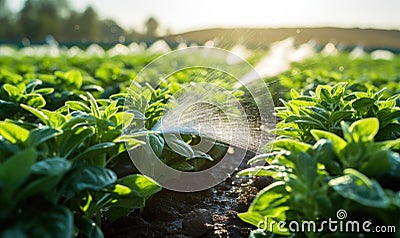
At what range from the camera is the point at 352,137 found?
1443 millimetres

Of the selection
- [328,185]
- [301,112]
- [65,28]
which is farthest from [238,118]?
[65,28]

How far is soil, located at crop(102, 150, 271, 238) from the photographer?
2043mm

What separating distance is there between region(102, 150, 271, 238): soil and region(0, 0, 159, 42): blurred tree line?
1656 inches

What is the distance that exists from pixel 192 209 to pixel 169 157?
0.30 m

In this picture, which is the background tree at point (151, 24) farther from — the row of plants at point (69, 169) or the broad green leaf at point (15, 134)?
the broad green leaf at point (15, 134)

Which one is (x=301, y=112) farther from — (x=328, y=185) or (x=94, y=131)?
(x=94, y=131)

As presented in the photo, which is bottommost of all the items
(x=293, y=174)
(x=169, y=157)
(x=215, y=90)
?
(x=293, y=174)

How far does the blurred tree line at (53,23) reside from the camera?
48.7 m

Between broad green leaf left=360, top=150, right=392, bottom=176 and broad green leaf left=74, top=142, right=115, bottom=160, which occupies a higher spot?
broad green leaf left=360, top=150, right=392, bottom=176

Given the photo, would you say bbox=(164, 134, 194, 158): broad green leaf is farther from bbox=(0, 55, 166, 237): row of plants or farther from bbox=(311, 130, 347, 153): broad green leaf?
bbox=(311, 130, 347, 153): broad green leaf

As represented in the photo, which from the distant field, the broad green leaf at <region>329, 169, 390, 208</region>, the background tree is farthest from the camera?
the background tree

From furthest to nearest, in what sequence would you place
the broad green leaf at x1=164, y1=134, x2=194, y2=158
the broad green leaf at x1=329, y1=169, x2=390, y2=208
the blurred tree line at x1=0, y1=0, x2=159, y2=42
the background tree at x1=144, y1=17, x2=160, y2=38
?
the blurred tree line at x1=0, y1=0, x2=159, y2=42, the background tree at x1=144, y1=17, x2=160, y2=38, the broad green leaf at x1=164, y1=134, x2=194, y2=158, the broad green leaf at x1=329, y1=169, x2=390, y2=208

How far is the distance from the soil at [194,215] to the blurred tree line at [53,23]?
1656 inches

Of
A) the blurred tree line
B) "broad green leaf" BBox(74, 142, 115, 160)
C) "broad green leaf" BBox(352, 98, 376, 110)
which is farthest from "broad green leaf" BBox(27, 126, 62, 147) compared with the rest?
the blurred tree line
